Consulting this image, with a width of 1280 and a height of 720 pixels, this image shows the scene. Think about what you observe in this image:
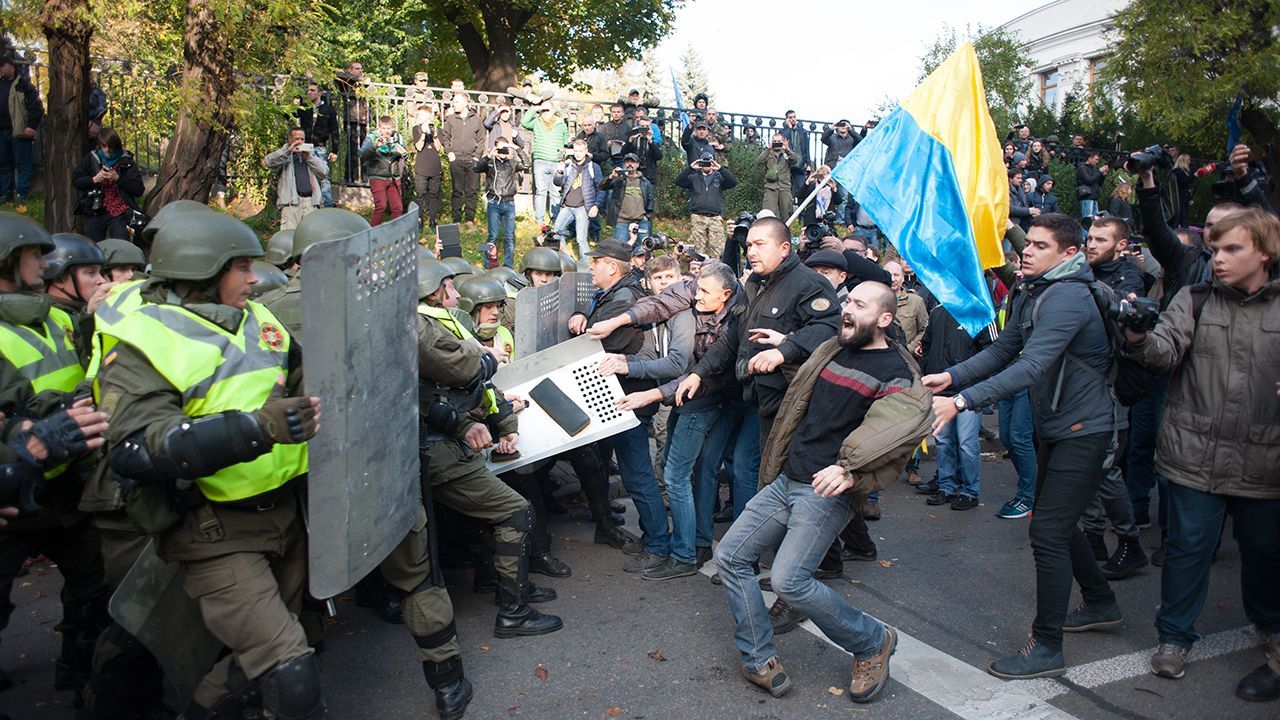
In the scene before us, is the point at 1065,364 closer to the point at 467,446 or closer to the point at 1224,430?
the point at 1224,430

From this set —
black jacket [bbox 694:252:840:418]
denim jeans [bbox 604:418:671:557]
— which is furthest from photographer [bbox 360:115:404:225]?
black jacket [bbox 694:252:840:418]

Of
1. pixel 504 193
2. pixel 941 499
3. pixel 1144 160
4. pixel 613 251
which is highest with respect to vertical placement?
pixel 1144 160

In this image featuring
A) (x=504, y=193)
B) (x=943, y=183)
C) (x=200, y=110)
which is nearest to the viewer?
(x=943, y=183)

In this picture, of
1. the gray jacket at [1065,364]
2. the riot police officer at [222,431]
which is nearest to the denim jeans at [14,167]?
the riot police officer at [222,431]

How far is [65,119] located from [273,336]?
821 cm

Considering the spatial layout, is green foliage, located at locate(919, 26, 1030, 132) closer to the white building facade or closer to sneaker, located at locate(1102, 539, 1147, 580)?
the white building facade

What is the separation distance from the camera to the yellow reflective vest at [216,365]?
3.07 metres

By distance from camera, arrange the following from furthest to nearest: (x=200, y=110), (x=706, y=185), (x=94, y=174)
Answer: (x=706, y=185)
(x=94, y=174)
(x=200, y=110)

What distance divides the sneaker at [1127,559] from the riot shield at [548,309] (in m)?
3.74

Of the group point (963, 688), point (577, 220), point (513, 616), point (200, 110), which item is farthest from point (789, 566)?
point (577, 220)

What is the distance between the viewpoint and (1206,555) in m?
4.45

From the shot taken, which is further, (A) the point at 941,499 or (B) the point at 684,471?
(A) the point at 941,499

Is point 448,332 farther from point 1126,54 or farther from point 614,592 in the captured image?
point 1126,54

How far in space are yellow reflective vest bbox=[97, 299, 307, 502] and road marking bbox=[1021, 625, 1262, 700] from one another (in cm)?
343
